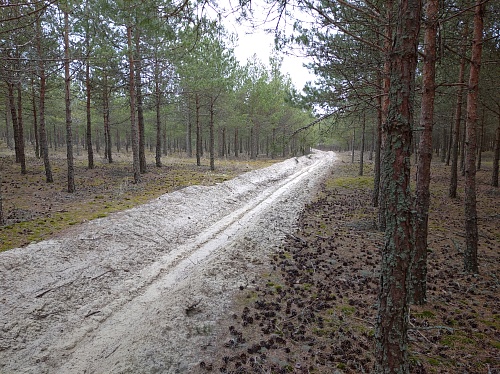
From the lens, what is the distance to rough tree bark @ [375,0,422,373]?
9.37 feet

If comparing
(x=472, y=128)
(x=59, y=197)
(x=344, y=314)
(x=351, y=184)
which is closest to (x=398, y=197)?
(x=344, y=314)

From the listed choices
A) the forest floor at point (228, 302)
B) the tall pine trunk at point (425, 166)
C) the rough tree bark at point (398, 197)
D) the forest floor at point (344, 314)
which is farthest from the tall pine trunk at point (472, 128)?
the rough tree bark at point (398, 197)

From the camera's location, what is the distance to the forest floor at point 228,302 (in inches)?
167

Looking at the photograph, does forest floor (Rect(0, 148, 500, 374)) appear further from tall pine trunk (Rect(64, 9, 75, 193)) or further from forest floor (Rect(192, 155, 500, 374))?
tall pine trunk (Rect(64, 9, 75, 193))

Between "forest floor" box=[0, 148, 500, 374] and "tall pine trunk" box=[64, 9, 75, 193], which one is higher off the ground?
"tall pine trunk" box=[64, 9, 75, 193]

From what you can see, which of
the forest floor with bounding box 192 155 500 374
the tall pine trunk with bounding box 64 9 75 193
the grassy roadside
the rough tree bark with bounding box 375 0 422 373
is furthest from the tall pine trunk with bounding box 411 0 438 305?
the tall pine trunk with bounding box 64 9 75 193

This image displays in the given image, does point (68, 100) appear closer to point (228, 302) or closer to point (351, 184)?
point (228, 302)

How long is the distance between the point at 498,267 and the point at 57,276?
10.8m

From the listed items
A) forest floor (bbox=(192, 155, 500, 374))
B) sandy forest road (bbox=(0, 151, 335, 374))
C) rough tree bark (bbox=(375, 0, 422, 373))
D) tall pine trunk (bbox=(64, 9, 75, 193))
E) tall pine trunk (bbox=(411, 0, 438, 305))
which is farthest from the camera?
tall pine trunk (bbox=(64, 9, 75, 193))

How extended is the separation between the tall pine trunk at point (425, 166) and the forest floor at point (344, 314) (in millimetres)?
635

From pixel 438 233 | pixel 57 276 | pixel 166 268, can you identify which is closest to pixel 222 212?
pixel 166 268

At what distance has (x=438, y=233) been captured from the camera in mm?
9883

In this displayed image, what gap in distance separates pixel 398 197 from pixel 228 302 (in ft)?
13.6

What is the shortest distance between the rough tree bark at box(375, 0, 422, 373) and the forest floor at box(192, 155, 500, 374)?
0.97m
